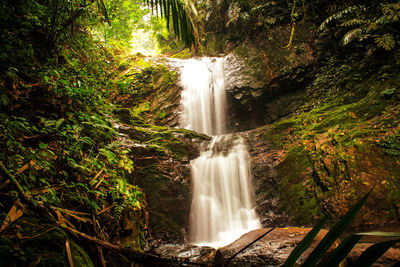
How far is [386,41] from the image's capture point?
17.2 feet

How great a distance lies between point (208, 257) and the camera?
2.92 meters

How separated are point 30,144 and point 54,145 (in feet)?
0.76

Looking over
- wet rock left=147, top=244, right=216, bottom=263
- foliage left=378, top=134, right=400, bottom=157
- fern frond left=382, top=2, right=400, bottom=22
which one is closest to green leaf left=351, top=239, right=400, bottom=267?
wet rock left=147, top=244, right=216, bottom=263

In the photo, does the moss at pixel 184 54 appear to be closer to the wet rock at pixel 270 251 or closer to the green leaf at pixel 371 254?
the wet rock at pixel 270 251

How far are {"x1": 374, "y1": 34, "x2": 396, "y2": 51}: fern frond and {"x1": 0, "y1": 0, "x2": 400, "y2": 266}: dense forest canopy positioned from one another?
1.4 inches

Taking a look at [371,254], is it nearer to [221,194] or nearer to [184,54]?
[221,194]

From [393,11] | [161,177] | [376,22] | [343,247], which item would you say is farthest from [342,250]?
[376,22]

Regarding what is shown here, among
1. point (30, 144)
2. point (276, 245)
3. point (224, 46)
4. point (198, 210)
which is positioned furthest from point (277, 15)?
point (30, 144)

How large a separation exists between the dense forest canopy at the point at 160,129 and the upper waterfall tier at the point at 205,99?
0.59 metres

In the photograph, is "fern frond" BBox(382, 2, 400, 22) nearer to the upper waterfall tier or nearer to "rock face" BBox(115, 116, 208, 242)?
the upper waterfall tier

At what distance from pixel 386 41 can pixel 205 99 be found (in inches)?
254

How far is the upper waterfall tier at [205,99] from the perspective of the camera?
9.41 meters

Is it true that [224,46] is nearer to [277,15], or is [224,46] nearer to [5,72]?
[277,15]

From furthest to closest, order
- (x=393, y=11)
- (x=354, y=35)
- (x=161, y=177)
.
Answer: (x=354, y=35) → (x=393, y=11) → (x=161, y=177)
